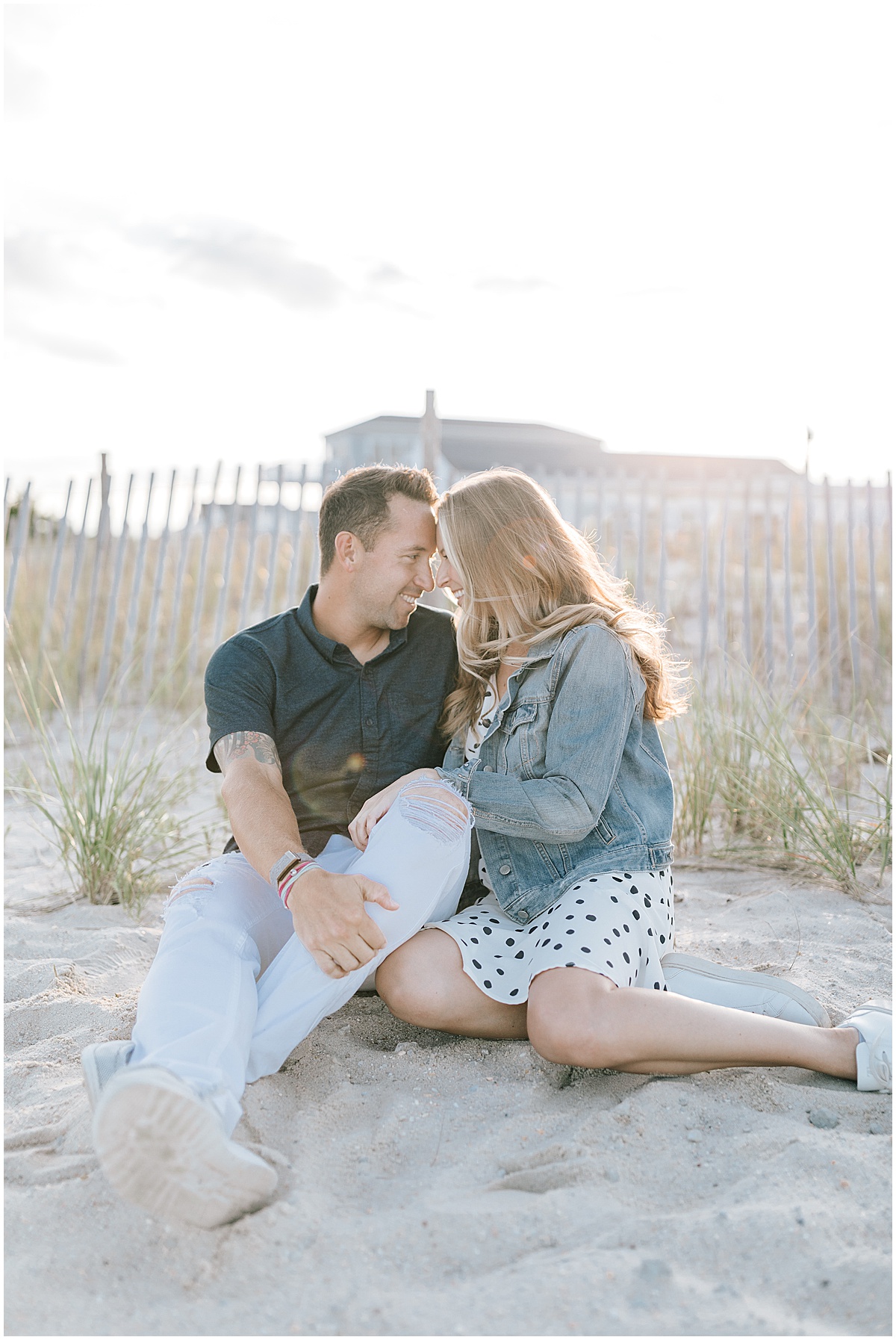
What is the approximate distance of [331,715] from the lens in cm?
249

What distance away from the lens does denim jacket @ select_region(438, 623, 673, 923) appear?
2004 mm

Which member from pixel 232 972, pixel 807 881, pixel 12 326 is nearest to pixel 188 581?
pixel 12 326

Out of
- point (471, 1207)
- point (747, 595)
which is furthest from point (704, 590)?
point (471, 1207)

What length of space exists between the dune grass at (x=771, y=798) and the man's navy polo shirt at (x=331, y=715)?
1276 mm

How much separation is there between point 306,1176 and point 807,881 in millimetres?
2166

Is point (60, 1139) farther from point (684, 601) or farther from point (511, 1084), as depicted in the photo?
point (684, 601)

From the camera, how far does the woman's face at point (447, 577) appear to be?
231cm

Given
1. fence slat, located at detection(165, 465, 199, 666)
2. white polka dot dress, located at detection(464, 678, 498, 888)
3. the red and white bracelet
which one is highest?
fence slat, located at detection(165, 465, 199, 666)

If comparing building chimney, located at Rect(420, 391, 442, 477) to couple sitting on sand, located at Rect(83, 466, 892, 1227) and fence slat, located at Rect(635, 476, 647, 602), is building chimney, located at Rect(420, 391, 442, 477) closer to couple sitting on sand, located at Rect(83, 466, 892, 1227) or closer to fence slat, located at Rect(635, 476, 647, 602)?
fence slat, located at Rect(635, 476, 647, 602)

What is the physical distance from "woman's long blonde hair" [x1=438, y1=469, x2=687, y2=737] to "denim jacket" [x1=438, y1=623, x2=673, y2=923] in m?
0.08

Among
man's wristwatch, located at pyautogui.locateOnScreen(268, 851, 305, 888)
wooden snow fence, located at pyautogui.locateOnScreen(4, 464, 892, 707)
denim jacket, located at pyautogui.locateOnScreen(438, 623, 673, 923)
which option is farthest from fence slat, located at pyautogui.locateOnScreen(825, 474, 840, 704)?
man's wristwatch, located at pyautogui.locateOnScreen(268, 851, 305, 888)

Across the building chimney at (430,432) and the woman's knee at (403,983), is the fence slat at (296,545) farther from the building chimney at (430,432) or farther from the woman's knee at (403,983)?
the woman's knee at (403,983)

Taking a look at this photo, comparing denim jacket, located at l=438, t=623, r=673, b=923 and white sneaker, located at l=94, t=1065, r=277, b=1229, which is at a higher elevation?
denim jacket, located at l=438, t=623, r=673, b=923

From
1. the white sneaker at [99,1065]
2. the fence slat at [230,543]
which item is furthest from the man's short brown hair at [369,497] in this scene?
the fence slat at [230,543]
